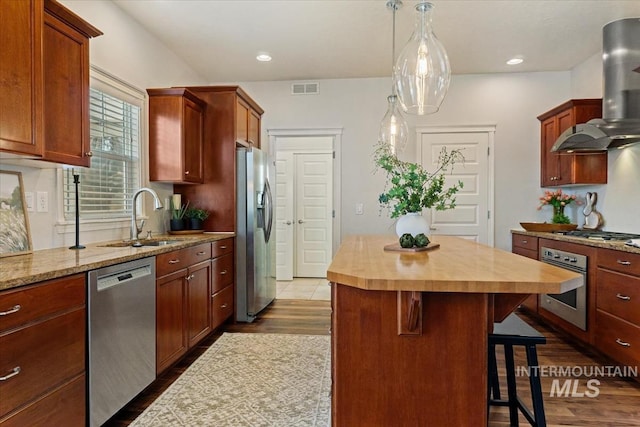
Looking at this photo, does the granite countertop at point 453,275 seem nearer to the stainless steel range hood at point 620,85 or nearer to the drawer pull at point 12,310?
the drawer pull at point 12,310

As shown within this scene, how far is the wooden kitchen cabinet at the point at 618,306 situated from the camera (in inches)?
103

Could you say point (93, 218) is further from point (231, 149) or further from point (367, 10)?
point (367, 10)

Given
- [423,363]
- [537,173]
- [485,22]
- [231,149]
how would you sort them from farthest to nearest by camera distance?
[537,173] → [231,149] → [485,22] → [423,363]

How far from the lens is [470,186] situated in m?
4.96

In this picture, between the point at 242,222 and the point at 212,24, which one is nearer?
the point at 212,24

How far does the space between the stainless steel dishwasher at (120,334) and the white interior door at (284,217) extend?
12.2 feet

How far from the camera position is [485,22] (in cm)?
349

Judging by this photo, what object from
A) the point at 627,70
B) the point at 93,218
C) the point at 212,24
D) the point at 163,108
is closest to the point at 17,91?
the point at 93,218

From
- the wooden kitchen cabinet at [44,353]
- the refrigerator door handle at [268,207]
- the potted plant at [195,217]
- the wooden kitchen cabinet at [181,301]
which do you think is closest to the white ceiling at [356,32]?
the refrigerator door handle at [268,207]

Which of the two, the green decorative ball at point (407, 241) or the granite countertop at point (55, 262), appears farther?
the green decorative ball at point (407, 241)

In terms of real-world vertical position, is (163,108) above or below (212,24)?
below

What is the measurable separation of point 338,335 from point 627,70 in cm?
342

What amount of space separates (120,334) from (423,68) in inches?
85.9

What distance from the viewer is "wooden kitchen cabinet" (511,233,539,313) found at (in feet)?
13.3
